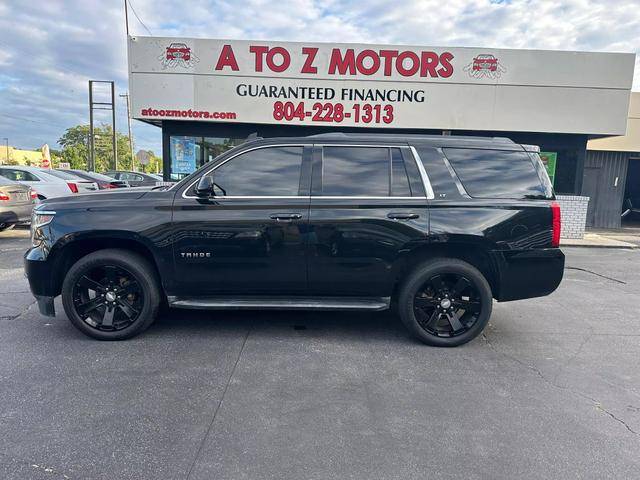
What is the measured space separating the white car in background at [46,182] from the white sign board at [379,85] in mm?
2655

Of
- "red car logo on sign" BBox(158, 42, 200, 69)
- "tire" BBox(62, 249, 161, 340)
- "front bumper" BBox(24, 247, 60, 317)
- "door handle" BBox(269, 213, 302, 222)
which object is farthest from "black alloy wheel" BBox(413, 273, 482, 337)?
"red car logo on sign" BBox(158, 42, 200, 69)

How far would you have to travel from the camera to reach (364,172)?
414 centimetres

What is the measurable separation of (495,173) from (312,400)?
9.23 ft

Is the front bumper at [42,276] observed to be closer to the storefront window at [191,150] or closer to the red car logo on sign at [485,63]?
the storefront window at [191,150]

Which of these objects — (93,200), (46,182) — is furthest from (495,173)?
(46,182)

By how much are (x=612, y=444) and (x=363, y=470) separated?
1.67m

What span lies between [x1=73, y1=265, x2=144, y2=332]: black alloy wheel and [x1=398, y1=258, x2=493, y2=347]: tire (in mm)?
2661

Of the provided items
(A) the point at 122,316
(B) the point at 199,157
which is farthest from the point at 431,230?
(B) the point at 199,157

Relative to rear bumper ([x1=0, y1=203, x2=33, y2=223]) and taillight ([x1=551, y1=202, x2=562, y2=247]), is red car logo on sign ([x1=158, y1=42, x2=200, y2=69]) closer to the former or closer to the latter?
rear bumper ([x1=0, y1=203, x2=33, y2=223])

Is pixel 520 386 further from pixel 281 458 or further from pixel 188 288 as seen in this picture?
pixel 188 288

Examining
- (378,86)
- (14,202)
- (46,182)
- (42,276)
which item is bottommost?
(42,276)

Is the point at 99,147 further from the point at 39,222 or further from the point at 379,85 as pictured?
the point at 39,222

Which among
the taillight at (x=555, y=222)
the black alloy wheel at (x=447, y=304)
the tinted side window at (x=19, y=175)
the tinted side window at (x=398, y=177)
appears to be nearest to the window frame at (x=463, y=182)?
the taillight at (x=555, y=222)

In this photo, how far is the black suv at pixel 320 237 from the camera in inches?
157
